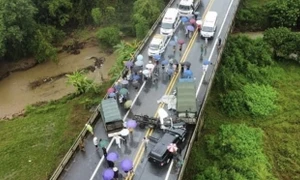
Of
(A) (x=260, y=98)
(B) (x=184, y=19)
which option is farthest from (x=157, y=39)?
(A) (x=260, y=98)

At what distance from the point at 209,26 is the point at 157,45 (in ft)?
21.5

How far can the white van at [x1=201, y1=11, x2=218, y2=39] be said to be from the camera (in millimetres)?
40344

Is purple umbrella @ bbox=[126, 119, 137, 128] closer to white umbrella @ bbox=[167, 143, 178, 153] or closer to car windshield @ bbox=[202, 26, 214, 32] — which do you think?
white umbrella @ bbox=[167, 143, 178, 153]

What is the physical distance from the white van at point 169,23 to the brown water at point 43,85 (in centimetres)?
1203

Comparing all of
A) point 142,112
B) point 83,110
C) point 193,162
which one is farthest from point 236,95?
point 83,110

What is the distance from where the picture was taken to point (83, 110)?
42125mm

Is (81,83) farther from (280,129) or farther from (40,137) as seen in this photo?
(280,129)

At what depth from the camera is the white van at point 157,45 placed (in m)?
38.3

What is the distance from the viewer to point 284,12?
165ft

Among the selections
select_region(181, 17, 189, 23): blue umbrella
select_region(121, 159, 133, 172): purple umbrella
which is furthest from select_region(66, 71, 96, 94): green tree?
select_region(121, 159, 133, 172): purple umbrella

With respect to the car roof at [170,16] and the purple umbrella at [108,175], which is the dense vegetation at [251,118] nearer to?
the car roof at [170,16]

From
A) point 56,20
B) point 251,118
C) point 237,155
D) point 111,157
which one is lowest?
point 251,118

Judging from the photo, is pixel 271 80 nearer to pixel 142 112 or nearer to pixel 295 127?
pixel 295 127

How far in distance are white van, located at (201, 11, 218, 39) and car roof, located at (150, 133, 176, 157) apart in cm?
1576
